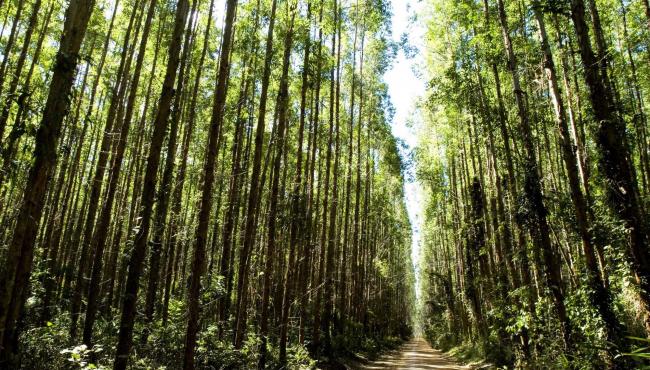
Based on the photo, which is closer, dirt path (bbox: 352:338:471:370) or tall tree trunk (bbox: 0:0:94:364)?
tall tree trunk (bbox: 0:0:94:364)

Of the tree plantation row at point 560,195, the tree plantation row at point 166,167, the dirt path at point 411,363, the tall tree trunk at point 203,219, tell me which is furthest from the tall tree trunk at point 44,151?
the dirt path at point 411,363

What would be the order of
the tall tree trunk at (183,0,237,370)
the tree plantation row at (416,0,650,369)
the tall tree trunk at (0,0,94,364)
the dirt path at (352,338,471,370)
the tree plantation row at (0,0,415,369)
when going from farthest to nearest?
1. the dirt path at (352,338,471,370)
2. the tree plantation row at (416,0,650,369)
3. the tall tree trunk at (183,0,237,370)
4. the tree plantation row at (0,0,415,369)
5. the tall tree trunk at (0,0,94,364)

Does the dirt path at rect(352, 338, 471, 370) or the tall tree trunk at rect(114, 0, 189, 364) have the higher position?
the tall tree trunk at rect(114, 0, 189, 364)

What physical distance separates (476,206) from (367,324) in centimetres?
1254

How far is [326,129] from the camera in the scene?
787 inches

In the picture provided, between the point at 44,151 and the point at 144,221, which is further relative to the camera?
the point at 144,221

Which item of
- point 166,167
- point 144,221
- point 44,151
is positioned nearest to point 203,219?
point 144,221

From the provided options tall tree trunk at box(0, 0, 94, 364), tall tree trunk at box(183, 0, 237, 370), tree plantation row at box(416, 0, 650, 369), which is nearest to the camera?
tall tree trunk at box(0, 0, 94, 364)

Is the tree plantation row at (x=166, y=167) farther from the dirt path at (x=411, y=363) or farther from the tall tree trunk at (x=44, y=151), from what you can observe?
the dirt path at (x=411, y=363)

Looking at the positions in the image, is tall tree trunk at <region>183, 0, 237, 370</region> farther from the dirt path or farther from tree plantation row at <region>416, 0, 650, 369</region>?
the dirt path

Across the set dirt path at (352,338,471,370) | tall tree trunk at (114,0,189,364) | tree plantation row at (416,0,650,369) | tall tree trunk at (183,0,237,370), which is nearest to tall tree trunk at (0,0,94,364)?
tall tree trunk at (114,0,189,364)

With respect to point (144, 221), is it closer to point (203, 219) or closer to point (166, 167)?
point (203, 219)

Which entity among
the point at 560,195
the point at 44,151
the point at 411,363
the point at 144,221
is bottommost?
the point at 411,363

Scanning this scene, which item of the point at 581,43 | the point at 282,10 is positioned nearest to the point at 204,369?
the point at 282,10
